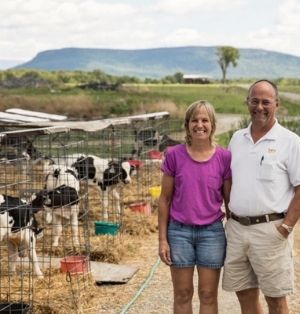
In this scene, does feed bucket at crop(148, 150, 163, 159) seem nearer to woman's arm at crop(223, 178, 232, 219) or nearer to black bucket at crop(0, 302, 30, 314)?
black bucket at crop(0, 302, 30, 314)

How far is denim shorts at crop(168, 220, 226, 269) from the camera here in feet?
16.0

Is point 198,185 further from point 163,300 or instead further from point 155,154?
point 155,154

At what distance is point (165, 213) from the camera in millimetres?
4938

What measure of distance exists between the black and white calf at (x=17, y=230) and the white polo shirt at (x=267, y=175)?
352cm

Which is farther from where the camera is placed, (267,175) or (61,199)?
(61,199)

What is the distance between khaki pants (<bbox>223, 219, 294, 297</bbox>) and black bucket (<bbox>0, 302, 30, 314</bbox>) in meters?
2.14

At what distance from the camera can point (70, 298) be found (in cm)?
725

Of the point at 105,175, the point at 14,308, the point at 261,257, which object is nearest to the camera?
the point at 261,257

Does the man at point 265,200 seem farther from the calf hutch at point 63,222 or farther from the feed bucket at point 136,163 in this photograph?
the feed bucket at point 136,163

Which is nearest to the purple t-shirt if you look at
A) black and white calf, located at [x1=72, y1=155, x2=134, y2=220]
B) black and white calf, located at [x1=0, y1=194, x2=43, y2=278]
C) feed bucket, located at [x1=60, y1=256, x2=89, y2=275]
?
black and white calf, located at [x1=0, y1=194, x2=43, y2=278]

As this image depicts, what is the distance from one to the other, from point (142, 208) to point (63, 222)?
1903 mm

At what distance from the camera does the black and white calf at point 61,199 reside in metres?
9.90

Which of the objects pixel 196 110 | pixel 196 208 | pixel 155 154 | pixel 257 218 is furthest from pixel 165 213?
pixel 155 154

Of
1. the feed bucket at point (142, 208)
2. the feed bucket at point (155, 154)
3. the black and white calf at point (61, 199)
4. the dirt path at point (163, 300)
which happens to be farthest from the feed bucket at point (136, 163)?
the dirt path at point (163, 300)
